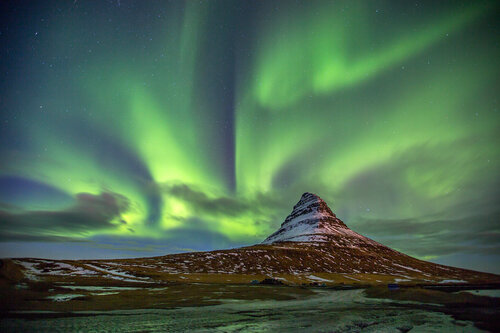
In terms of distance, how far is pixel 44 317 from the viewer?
2169 cm

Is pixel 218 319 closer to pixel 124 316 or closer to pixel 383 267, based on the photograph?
pixel 124 316

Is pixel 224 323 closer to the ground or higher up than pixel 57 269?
higher up

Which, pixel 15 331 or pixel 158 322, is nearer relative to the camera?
pixel 15 331

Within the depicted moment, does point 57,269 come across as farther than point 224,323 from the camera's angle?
Yes

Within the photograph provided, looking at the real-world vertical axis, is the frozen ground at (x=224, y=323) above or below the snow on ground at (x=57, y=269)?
above

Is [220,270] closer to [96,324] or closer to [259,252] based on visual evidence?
[259,252]

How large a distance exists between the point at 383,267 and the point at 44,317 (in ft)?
697

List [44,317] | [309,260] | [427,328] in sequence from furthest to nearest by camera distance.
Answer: [309,260], [44,317], [427,328]

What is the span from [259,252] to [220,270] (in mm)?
44813

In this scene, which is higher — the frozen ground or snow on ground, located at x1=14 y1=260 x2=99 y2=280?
the frozen ground

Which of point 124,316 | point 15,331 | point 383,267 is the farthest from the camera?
point 383,267

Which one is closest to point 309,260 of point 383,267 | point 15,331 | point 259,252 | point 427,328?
point 259,252

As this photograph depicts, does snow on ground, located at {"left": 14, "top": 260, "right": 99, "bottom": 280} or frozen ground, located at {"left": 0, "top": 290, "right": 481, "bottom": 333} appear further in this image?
snow on ground, located at {"left": 14, "top": 260, "right": 99, "bottom": 280}

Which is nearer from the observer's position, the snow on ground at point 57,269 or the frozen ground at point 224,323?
the frozen ground at point 224,323
